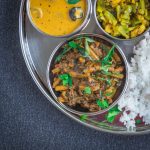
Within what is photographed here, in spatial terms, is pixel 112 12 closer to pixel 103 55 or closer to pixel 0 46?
pixel 103 55

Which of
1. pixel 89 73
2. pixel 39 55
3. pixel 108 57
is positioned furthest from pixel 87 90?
pixel 39 55

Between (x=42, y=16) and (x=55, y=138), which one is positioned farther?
(x=55, y=138)

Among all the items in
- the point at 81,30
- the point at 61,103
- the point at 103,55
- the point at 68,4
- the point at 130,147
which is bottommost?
the point at 130,147

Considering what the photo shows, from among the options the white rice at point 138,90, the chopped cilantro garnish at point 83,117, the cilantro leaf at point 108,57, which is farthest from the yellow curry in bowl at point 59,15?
the chopped cilantro garnish at point 83,117

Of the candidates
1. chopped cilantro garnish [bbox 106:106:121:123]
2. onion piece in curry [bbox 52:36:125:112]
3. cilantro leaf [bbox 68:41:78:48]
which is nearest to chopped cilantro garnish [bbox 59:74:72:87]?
onion piece in curry [bbox 52:36:125:112]

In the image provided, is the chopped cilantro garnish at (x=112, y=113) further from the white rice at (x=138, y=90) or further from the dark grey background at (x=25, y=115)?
the dark grey background at (x=25, y=115)

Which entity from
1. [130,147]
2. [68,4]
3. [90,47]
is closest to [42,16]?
[68,4]

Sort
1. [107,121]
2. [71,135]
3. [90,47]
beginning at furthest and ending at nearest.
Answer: [71,135] < [107,121] < [90,47]
